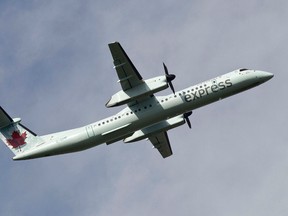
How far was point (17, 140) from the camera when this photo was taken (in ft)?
137

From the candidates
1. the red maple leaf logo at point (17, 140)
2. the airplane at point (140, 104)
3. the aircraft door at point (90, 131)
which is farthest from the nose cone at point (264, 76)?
the red maple leaf logo at point (17, 140)

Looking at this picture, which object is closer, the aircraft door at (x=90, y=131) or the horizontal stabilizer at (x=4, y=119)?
the aircraft door at (x=90, y=131)

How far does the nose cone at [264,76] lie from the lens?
4028cm

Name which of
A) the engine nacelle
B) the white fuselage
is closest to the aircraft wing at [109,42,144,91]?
the engine nacelle

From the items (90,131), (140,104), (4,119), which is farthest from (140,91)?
(4,119)

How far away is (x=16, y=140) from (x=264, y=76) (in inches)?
776

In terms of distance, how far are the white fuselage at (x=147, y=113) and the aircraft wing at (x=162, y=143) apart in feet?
21.5

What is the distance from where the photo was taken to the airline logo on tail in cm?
4175

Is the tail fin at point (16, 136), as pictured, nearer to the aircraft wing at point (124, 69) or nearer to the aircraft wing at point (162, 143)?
the aircraft wing at point (124, 69)

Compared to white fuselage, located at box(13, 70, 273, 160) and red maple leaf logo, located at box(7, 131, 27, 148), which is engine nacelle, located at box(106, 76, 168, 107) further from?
red maple leaf logo, located at box(7, 131, 27, 148)

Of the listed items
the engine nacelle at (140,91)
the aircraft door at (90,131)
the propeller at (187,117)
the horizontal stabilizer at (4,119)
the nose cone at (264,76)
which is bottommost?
the propeller at (187,117)

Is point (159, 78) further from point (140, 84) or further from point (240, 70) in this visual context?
point (240, 70)

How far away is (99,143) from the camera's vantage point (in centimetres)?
4022

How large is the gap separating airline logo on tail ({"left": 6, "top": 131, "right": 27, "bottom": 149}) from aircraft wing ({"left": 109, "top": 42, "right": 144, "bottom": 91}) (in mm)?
9175
